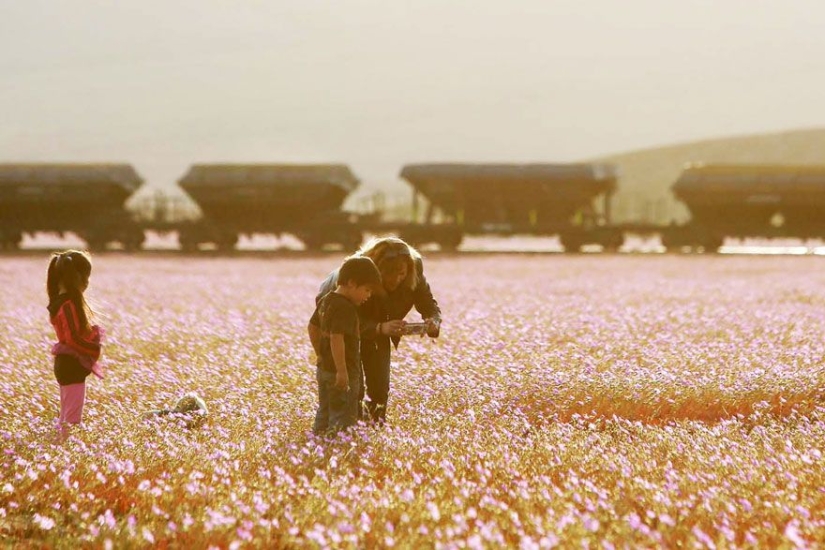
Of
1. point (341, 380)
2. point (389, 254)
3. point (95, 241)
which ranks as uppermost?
point (389, 254)

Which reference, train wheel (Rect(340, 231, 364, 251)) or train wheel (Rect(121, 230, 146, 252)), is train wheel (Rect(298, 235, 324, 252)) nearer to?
train wheel (Rect(340, 231, 364, 251))

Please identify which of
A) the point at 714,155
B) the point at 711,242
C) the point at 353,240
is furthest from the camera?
the point at 714,155

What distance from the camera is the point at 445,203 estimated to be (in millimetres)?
35375

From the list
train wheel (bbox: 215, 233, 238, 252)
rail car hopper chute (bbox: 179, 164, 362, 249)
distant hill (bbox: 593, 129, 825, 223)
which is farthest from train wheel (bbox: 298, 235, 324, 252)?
distant hill (bbox: 593, 129, 825, 223)

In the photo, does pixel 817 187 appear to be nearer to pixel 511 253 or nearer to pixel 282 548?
pixel 511 253

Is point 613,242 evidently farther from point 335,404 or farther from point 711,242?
point 335,404

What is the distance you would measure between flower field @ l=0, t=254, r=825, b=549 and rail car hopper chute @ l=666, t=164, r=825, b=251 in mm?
21317

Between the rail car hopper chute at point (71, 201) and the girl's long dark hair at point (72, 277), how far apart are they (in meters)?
30.1

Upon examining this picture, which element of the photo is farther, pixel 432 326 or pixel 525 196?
pixel 525 196

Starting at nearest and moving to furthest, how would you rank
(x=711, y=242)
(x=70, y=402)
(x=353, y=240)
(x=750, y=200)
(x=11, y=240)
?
1. (x=70, y=402)
2. (x=750, y=200)
3. (x=711, y=242)
4. (x=353, y=240)
5. (x=11, y=240)

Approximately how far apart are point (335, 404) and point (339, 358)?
1.34 feet

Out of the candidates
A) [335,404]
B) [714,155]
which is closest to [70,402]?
[335,404]

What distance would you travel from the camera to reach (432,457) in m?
5.40

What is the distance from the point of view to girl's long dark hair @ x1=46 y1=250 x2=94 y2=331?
5.97m
